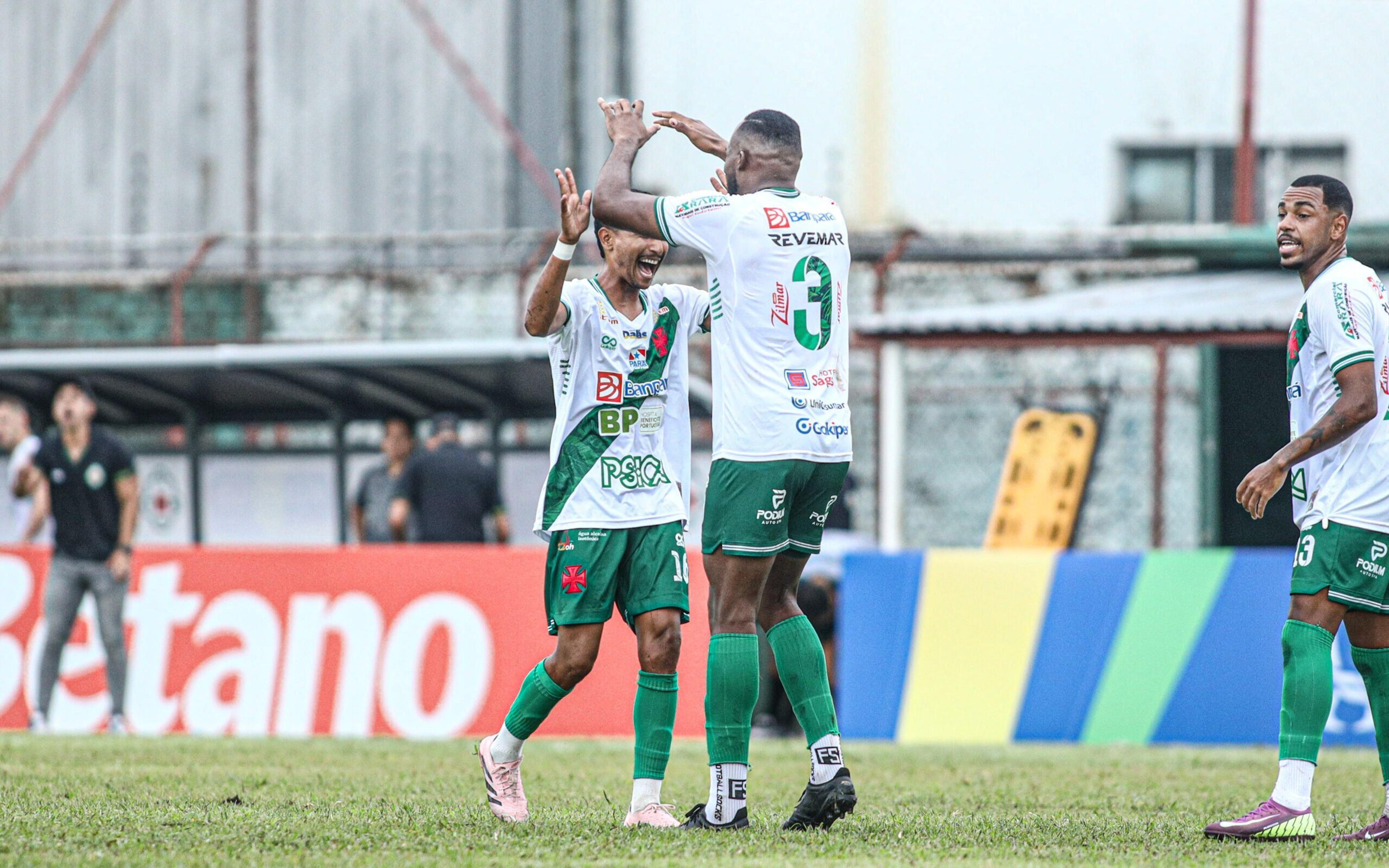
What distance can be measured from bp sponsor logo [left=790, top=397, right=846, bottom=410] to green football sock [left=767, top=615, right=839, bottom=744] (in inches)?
28.6

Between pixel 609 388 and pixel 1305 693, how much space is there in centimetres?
260

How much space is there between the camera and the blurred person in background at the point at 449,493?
1378cm

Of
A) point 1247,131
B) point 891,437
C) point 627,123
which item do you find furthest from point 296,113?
point 627,123

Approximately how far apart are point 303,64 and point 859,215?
7626 mm

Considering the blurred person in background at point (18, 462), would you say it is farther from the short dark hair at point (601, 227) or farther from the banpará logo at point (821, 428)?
the banpará logo at point (821, 428)

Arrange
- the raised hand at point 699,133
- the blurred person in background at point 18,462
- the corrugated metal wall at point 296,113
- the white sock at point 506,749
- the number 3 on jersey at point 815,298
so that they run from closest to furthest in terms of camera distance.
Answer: the number 3 on jersey at point 815,298, the white sock at point 506,749, the raised hand at point 699,133, the blurred person in background at point 18,462, the corrugated metal wall at point 296,113

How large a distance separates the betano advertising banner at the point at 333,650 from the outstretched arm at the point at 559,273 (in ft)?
18.6

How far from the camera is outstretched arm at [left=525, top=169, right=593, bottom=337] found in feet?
20.0

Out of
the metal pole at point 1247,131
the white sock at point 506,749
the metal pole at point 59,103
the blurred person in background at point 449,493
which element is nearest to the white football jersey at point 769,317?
the white sock at point 506,749

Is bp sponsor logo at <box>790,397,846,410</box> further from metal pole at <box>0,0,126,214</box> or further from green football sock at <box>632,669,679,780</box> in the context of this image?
metal pole at <box>0,0,126,214</box>

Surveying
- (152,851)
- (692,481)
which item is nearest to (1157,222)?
(692,481)

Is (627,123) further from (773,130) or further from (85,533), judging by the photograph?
(85,533)

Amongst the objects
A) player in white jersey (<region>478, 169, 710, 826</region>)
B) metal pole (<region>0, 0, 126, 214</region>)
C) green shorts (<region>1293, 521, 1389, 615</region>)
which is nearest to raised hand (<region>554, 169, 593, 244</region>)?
player in white jersey (<region>478, 169, 710, 826</region>)

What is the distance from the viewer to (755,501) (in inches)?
240
